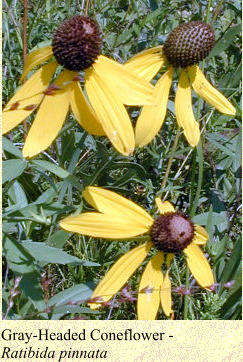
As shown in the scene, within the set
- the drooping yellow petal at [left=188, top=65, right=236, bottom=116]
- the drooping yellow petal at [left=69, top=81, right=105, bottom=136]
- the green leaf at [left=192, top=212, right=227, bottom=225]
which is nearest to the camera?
the drooping yellow petal at [left=69, top=81, right=105, bottom=136]

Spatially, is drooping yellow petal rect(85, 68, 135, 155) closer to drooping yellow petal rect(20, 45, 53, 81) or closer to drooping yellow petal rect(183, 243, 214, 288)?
drooping yellow petal rect(20, 45, 53, 81)

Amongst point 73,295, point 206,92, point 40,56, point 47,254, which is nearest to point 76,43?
point 40,56

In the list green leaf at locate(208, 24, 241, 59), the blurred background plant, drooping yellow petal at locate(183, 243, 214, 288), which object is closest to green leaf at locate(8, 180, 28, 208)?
the blurred background plant

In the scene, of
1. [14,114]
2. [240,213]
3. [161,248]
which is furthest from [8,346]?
[240,213]

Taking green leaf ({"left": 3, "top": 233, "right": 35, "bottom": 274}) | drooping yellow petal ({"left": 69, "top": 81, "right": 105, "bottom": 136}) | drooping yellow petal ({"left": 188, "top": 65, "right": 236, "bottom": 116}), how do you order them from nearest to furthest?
green leaf ({"left": 3, "top": 233, "right": 35, "bottom": 274}) < drooping yellow petal ({"left": 69, "top": 81, "right": 105, "bottom": 136}) < drooping yellow petal ({"left": 188, "top": 65, "right": 236, "bottom": 116})

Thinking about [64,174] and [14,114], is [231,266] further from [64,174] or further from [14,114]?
[14,114]

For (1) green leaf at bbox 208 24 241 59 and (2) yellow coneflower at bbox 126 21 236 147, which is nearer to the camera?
(2) yellow coneflower at bbox 126 21 236 147

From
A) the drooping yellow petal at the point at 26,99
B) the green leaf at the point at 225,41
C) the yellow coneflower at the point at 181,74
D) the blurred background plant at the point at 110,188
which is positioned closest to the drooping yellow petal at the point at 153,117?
the yellow coneflower at the point at 181,74
